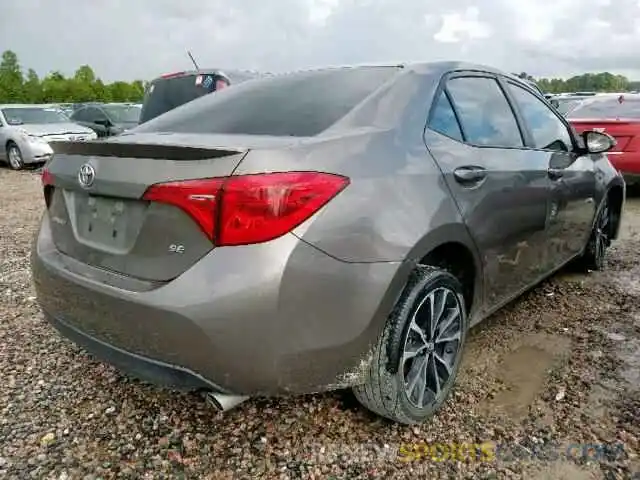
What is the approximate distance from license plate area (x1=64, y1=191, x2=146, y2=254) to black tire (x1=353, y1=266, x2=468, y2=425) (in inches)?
36.9

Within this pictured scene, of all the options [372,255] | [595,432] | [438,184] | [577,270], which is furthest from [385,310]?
[577,270]

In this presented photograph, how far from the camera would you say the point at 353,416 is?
2350 mm

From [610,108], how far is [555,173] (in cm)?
623

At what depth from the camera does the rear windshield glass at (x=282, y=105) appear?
7.09ft

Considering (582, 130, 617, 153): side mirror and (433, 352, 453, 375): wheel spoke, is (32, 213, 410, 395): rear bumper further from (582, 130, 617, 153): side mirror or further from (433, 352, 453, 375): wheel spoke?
(582, 130, 617, 153): side mirror

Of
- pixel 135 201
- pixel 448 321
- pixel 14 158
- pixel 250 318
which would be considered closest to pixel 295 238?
pixel 250 318

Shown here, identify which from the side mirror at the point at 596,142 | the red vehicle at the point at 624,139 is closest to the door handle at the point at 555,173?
the side mirror at the point at 596,142

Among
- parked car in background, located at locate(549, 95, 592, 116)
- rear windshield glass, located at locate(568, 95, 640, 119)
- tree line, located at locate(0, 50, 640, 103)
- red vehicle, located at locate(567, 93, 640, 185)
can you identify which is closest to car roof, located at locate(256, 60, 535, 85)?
red vehicle, located at locate(567, 93, 640, 185)

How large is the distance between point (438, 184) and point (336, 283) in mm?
661

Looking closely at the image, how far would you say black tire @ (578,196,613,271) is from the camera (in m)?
4.15

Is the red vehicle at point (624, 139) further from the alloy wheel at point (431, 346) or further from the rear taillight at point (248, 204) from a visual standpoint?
the rear taillight at point (248, 204)

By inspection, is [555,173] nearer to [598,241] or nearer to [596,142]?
[596,142]

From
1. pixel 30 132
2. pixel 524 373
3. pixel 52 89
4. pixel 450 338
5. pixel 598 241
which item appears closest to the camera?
pixel 450 338

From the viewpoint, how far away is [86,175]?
2023 millimetres
